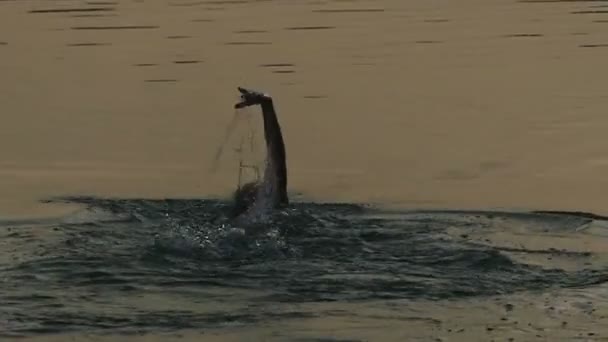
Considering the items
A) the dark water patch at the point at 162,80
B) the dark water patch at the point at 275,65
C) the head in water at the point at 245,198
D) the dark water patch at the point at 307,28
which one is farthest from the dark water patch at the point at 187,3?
the head in water at the point at 245,198

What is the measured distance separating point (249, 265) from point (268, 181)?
33.6 inches

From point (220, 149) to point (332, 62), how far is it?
469 cm

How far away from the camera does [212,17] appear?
2206 cm

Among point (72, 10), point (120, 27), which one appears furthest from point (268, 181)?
point (72, 10)

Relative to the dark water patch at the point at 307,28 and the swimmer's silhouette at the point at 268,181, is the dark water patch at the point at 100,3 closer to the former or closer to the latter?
the dark water patch at the point at 307,28

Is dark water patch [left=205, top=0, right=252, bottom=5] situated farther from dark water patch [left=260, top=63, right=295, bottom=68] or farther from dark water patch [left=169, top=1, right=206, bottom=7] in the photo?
dark water patch [left=260, top=63, right=295, bottom=68]

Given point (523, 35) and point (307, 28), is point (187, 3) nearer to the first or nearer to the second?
point (307, 28)

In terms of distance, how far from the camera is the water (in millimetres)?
8875

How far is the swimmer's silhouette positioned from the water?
0.44ft

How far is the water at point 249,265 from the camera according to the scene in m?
8.88

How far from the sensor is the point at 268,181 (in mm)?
10391

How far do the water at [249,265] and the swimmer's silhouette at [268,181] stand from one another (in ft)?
0.44

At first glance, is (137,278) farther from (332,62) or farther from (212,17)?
(212,17)

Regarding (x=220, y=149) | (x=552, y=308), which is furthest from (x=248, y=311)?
(x=220, y=149)
